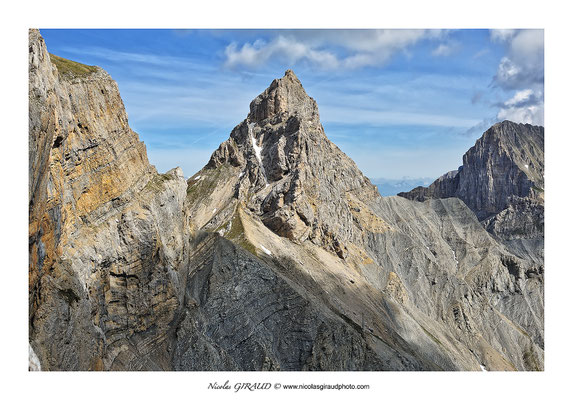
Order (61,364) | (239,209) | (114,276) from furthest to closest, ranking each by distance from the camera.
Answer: (239,209)
(114,276)
(61,364)

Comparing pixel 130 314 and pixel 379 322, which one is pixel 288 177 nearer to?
pixel 379 322
